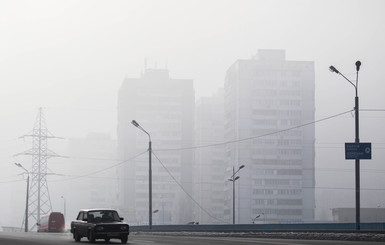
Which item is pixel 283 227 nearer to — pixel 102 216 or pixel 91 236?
pixel 102 216

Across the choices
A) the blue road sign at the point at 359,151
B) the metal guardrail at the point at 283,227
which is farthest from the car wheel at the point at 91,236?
the metal guardrail at the point at 283,227

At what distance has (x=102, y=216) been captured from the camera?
3278cm

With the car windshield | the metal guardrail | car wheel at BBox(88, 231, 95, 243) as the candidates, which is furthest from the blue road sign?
car wheel at BBox(88, 231, 95, 243)

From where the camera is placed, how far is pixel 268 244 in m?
26.3

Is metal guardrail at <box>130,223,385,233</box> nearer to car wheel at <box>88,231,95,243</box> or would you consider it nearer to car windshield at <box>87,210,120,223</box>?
car windshield at <box>87,210,120,223</box>

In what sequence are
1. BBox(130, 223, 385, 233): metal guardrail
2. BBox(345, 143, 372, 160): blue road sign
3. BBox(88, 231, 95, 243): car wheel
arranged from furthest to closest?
BBox(130, 223, 385, 233): metal guardrail
BBox(345, 143, 372, 160): blue road sign
BBox(88, 231, 95, 243): car wheel

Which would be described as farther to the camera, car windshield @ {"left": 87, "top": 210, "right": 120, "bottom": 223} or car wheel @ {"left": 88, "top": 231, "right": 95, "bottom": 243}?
car windshield @ {"left": 87, "top": 210, "right": 120, "bottom": 223}

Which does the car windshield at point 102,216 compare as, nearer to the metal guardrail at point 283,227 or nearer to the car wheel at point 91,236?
the car wheel at point 91,236

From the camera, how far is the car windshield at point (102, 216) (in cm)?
3262

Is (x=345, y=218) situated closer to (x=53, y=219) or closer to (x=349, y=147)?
(x=53, y=219)

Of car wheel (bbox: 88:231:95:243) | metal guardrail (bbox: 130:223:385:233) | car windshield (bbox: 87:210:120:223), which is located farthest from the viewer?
metal guardrail (bbox: 130:223:385:233)

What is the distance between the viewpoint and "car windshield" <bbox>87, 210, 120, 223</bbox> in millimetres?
32625

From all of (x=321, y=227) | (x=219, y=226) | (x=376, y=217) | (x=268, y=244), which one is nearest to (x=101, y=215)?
(x=268, y=244)

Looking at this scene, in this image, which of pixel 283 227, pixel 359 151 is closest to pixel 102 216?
pixel 359 151
